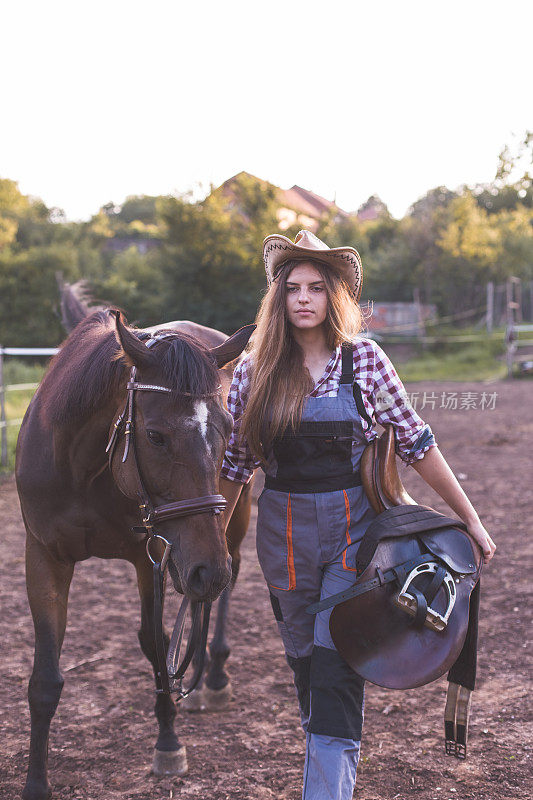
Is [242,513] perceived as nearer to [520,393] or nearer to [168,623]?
[168,623]

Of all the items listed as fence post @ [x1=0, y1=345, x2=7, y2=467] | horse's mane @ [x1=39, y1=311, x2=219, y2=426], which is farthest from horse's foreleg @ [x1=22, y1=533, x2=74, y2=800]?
fence post @ [x1=0, y1=345, x2=7, y2=467]

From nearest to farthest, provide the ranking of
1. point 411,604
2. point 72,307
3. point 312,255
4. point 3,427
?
point 411,604, point 312,255, point 72,307, point 3,427

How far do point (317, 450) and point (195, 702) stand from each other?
1.77 m

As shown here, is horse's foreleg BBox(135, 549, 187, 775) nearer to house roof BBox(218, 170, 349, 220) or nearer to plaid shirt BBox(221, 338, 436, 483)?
plaid shirt BBox(221, 338, 436, 483)

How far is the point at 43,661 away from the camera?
244 cm

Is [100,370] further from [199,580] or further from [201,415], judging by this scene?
[199,580]

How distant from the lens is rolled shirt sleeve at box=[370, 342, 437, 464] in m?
2.08

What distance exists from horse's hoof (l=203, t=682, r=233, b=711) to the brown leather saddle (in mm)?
1428

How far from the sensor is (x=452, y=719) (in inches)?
76.4

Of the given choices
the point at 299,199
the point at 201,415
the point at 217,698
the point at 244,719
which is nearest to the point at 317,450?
the point at 201,415

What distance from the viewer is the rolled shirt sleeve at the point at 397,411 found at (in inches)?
81.8

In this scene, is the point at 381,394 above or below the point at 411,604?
above

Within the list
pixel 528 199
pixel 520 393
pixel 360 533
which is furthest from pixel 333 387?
pixel 528 199

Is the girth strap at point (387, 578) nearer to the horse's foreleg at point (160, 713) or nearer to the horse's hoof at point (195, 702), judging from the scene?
the horse's foreleg at point (160, 713)
